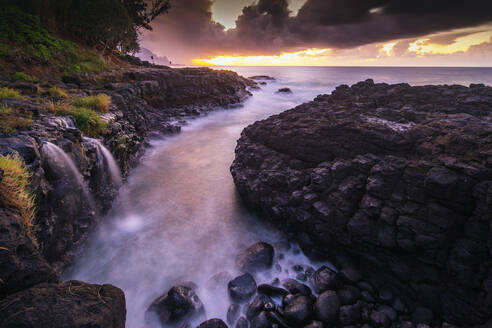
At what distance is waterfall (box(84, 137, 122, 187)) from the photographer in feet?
25.9

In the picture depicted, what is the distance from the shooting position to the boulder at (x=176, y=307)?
5129 mm

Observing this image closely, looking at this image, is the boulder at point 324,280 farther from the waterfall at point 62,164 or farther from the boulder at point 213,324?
the waterfall at point 62,164

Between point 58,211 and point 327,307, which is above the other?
point 58,211

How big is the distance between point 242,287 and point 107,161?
754 centimetres

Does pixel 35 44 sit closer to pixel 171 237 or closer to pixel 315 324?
pixel 171 237

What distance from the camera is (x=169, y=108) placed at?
24859mm

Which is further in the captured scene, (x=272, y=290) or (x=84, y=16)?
(x=84, y=16)

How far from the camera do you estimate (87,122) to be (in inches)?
324

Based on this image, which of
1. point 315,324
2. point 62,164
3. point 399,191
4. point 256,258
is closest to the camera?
point 315,324

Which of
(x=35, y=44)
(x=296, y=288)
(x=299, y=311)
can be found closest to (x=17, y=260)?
(x=299, y=311)

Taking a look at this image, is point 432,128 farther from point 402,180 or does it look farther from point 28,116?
point 28,116

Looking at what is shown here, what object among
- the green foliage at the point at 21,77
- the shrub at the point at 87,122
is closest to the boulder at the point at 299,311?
the shrub at the point at 87,122

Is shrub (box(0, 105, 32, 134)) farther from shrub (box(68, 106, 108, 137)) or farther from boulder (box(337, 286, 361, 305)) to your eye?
boulder (box(337, 286, 361, 305))

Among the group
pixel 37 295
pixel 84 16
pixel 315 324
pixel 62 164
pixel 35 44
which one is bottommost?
pixel 315 324
